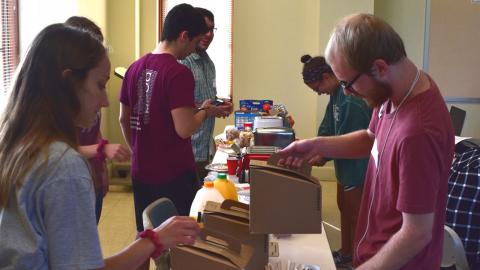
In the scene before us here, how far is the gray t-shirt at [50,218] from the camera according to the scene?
3.34 feet

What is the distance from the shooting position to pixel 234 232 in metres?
1.60

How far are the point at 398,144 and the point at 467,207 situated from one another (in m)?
1.20

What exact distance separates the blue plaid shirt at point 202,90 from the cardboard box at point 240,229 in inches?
73.3

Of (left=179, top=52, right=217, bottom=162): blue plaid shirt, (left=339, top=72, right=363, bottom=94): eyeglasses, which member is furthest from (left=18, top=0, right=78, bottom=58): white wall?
(left=339, top=72, right=363, bottom=94): eyeglasses

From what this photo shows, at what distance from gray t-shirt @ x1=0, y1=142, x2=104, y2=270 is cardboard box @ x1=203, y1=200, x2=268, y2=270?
585mm

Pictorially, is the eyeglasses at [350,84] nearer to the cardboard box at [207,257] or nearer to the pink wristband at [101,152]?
the cardboard box at [207,257]

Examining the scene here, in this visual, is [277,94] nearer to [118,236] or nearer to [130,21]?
[130,21]

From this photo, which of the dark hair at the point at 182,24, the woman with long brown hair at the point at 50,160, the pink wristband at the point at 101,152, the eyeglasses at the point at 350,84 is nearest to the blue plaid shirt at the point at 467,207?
the eyeglasses at the point at 350,84

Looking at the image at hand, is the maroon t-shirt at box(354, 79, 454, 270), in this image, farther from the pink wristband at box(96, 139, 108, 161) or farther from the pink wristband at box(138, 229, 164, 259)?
the pink wristband at box(96, 139, 108, 161)

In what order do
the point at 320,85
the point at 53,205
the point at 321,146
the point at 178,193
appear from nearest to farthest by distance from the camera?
the point at 53,205 < the point at 321,146 < the point at 178,193 < the point at 320,85

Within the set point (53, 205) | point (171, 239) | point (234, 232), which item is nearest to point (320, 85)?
point (234, 232)

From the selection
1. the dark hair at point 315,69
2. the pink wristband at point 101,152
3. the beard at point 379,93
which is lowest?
the pink wristband at point 101,152

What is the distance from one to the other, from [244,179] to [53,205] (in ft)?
5.86

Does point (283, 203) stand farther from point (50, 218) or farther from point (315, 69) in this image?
point (315, 69)
